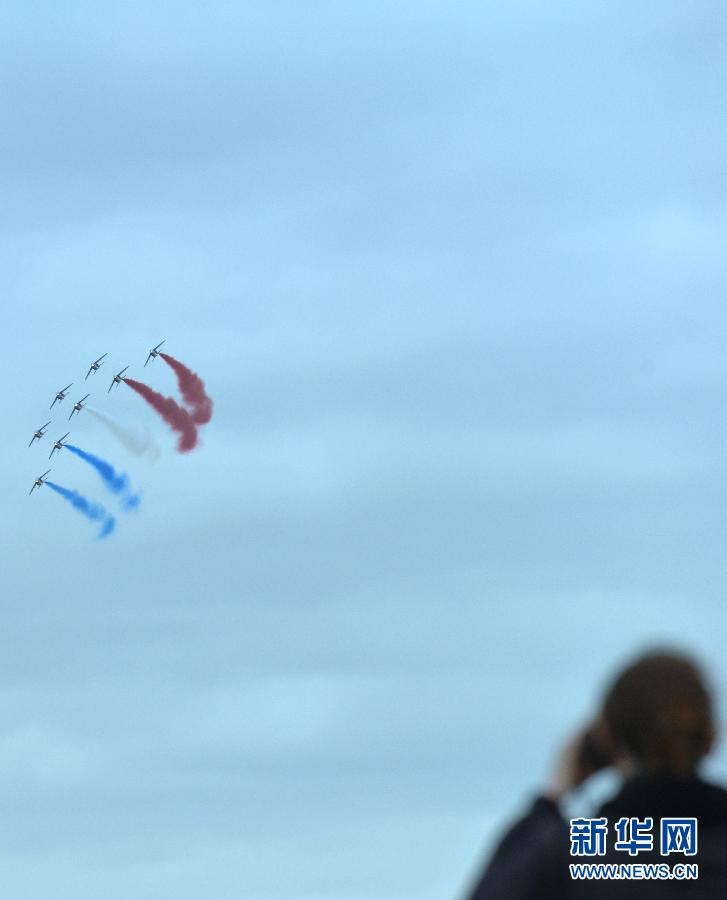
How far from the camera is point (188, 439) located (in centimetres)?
18975

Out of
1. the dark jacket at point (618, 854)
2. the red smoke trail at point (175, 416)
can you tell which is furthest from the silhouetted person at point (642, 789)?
the red smoke trail at point (175, 416)

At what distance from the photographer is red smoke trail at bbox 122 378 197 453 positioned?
18862 cm

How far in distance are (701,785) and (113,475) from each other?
598ft

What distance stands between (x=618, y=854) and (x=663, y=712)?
112cm

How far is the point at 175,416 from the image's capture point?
189 meters

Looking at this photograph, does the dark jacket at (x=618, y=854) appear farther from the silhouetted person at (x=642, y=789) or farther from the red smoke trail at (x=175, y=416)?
the red smoke trail at (x=175, y=416)

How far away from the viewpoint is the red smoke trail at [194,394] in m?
189

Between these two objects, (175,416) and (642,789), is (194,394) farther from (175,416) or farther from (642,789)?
(642,789)

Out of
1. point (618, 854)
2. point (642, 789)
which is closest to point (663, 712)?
point (642, 789)

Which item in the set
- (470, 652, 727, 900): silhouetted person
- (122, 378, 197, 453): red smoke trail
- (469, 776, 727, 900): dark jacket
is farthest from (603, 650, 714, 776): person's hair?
(122, 378, 197, 453): red smoke trail

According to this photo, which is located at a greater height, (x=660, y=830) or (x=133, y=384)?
(x=133, y=384)

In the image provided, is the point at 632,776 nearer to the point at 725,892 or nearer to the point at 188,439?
the point at 725,892

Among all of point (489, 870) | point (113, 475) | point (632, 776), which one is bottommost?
point (489, 870)

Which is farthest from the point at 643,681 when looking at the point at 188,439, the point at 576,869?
the point at 188,439
